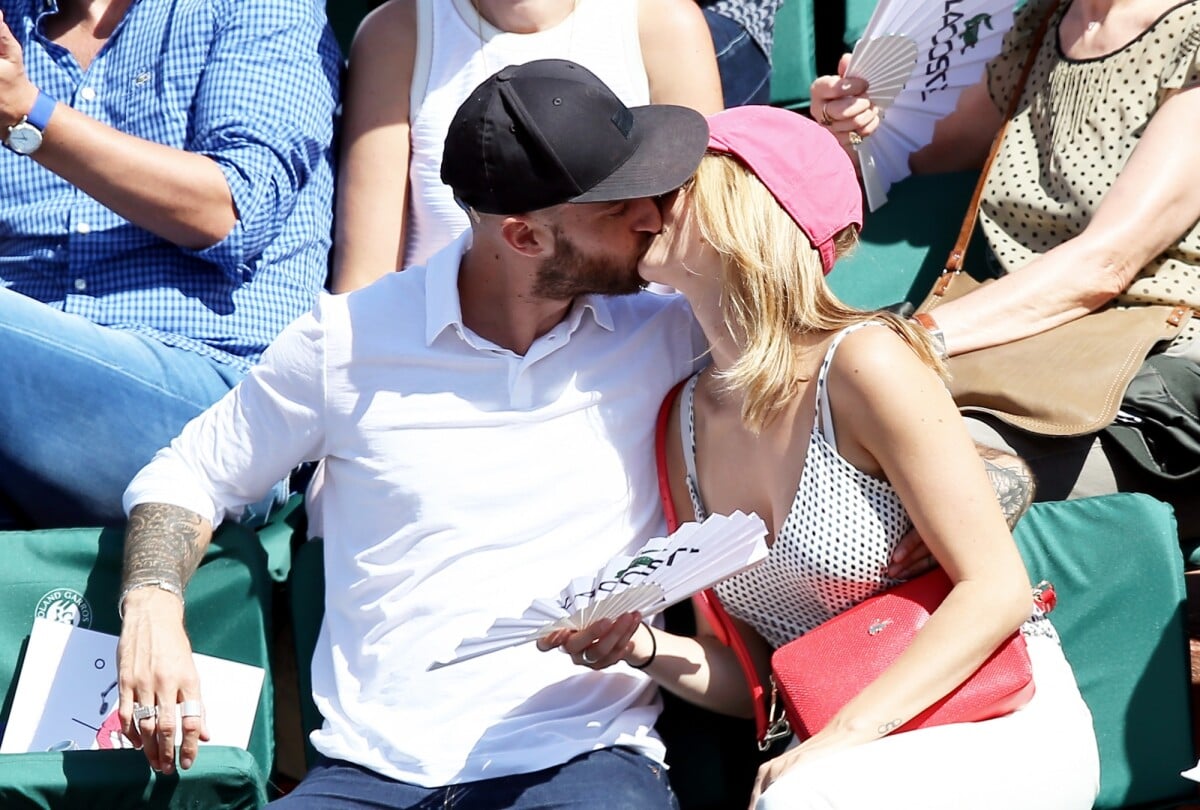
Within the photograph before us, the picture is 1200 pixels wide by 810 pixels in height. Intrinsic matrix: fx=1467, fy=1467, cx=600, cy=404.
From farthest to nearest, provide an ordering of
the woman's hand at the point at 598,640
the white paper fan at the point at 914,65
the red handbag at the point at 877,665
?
the white paper fan at the point at 914,65
the woman's hand at the point at 598,640
the red handbag at the point at 877,665

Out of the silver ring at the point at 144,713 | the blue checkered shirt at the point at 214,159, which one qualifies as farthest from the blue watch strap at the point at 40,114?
the silver ring at the point at 144,713

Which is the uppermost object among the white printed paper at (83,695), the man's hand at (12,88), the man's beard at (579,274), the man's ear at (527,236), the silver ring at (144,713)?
the man's hand at (12,88)

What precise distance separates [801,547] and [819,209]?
0.49 m

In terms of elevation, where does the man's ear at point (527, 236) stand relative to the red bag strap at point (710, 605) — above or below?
above

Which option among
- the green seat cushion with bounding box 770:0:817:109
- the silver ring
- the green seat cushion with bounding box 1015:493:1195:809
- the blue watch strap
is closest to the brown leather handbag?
the green seat cushion with bounding box 1015:493:1195:809

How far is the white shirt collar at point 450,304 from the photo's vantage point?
7.73 feet

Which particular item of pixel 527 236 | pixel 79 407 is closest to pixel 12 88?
pixel 79 407

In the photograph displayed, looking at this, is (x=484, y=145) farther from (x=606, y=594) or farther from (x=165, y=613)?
(x=165, y=613)

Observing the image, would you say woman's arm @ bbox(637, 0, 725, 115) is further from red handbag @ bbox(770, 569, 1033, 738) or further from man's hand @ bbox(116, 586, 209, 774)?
man's hand @ bbox(116, 586, 209, 774)

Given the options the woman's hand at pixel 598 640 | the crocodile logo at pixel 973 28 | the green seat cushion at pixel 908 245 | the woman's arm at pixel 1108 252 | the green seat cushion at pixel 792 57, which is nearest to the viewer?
the woman's hand at pixel 598 640

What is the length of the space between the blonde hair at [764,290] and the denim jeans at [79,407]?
1.08m

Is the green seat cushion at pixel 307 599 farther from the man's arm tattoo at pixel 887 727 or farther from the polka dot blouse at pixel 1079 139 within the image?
the polka dot blouse at pixel 1079 139

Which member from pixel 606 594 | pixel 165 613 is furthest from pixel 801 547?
pixel 165 613

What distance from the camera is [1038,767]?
6.37ft
